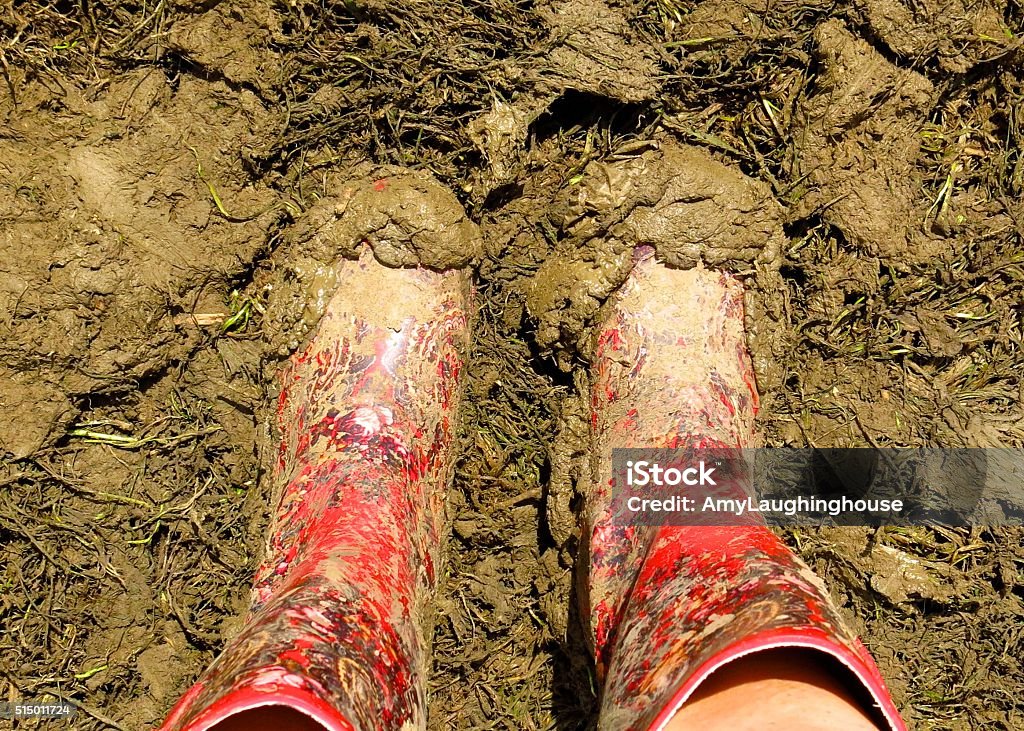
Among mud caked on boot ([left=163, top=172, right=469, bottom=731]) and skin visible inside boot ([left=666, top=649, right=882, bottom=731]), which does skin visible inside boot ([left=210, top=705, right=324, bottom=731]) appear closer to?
mud caked on boot ([left=163, top=172, right=469, bottom=731])

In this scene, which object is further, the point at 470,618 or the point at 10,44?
the point at 470,618

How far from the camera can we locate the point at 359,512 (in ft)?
5.79

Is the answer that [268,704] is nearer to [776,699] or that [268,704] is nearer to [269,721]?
[269,721]

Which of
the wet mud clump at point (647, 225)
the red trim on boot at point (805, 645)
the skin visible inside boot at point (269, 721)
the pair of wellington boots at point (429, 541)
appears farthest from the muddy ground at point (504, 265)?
the red trim on boot at point (805, 645)

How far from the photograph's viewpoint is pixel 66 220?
190 centimetres

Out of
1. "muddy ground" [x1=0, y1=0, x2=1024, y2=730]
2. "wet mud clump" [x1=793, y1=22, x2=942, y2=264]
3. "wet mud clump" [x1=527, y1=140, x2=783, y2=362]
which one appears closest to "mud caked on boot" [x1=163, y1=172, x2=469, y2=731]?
"muddy ground" [x1=0, y1=0, x2=1024, y2=730]

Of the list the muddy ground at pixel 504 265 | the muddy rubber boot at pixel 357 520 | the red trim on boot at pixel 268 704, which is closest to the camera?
the red trim on boot at pixel 268 704

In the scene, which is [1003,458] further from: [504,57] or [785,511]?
[504,57]

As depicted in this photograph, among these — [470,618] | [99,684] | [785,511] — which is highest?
[785,511]

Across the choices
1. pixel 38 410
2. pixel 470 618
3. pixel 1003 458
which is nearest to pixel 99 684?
pixel 38 410

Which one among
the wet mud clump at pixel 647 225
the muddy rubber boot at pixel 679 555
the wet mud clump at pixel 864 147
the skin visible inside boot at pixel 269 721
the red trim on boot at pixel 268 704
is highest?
the wet mud clump at pixel 864 147

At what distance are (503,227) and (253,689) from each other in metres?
1.30

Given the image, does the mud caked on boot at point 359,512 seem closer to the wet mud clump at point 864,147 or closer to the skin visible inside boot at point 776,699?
the skin visible inside boot at point 776,699

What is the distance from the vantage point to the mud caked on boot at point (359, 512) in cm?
125
